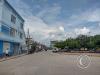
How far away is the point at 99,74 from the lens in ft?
45.1

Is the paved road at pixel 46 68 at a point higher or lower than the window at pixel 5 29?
lower

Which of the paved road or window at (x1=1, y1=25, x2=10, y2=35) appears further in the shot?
window at (x1=1, y1=25, x2=10, y2=35)

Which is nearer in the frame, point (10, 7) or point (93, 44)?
point (10, 7)

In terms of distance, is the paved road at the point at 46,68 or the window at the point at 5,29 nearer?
the paved road at the point at 46,68

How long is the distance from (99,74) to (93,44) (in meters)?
93.0

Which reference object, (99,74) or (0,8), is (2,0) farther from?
(99,74)

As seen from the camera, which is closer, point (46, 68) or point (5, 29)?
point (46, 68)

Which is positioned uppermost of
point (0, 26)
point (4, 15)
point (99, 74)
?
point (4, 15)

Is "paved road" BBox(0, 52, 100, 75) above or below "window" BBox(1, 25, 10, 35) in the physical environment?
below

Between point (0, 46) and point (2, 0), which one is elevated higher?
point (2, 0)

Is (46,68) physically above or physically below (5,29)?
below

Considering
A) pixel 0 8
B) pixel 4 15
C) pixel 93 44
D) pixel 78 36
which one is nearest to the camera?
pixel 0 8

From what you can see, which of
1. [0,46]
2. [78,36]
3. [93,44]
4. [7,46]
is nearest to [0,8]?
[0,46]

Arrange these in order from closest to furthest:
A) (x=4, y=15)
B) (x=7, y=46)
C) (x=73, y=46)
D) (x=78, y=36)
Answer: (x=4, y=15) → (x=7, y=46) → (x=73, y=46) → (x=78, y=36)
